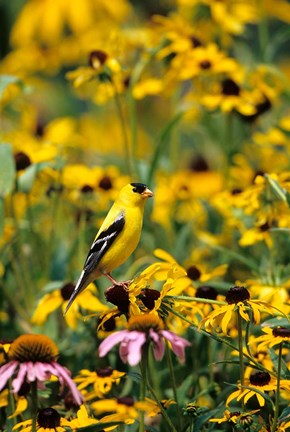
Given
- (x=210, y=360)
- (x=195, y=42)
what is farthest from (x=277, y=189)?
(x=195, y=42)

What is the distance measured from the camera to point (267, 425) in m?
1.65

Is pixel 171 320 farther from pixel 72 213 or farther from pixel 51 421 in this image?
pixel 72 213

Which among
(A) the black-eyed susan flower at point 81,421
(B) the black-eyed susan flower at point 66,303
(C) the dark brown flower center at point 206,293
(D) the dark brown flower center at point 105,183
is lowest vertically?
(D) the dark brown flower center at point 105,183

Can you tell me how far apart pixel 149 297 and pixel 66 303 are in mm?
592

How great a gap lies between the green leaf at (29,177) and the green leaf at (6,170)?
0.32ft

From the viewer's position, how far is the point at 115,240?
177cm

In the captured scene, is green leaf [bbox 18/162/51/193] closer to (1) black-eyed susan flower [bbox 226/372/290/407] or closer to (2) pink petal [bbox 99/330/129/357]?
(1) black-eyed susan flower [bbox 226/372/290/407]

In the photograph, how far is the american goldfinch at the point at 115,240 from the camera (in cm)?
176

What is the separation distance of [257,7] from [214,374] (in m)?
1.46

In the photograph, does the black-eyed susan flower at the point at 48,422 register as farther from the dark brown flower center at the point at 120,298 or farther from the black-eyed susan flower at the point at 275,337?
the black-eyed susan flower at the point at 275,337

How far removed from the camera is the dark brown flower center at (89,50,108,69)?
2.38 metres

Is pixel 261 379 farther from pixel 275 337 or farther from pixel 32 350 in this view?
pixel 32 350

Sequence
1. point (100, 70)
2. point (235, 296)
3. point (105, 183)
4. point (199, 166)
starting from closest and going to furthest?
1. point (235, 296)
2. point (100, 70)
3. point (105, 183)
4. point (199, 166)

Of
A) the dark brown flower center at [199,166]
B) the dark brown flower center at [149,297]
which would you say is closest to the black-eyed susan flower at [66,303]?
the dark brown flower center at [149,297]
